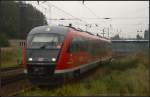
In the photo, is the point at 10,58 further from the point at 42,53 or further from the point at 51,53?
the point at 51,53

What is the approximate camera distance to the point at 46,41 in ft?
46.6

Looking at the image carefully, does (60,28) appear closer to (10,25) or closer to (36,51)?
(36,51)

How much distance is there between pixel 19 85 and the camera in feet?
50.1

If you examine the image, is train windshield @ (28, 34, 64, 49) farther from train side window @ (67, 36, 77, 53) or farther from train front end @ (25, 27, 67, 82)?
train side window @ (67, 36, 77, 53)

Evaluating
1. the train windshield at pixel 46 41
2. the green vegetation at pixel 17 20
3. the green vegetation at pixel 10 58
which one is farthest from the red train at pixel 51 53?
the green vegetation at pixel 17 20

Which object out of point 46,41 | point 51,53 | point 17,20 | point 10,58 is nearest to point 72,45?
point 46,41

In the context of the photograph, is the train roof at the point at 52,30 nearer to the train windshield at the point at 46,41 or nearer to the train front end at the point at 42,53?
the train front end at the point at 42,53

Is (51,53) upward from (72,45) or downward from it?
downward

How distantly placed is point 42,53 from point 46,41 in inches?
26.4

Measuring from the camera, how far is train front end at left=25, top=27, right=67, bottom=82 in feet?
44.2

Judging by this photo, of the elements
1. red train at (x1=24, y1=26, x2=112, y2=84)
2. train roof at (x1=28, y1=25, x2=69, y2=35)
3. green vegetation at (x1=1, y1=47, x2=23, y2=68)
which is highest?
train roof at (x1=28, y1=25, x2=69, y2=35)

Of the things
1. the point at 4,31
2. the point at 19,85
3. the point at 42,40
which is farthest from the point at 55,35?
the point at 4,31

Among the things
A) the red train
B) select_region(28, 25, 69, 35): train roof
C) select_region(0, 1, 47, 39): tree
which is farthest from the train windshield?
select_region(0, 1, 47, 39): tree

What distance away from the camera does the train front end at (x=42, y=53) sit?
13.5 metres
